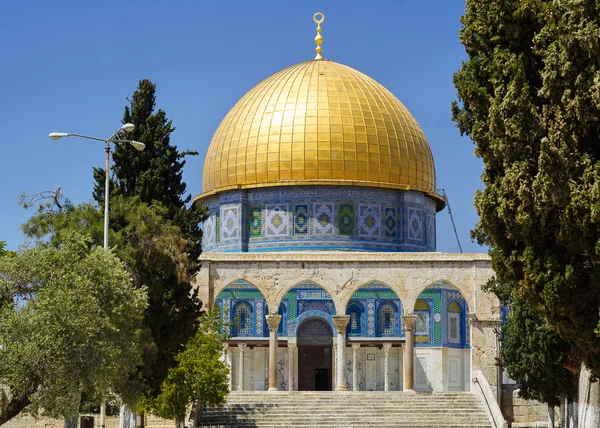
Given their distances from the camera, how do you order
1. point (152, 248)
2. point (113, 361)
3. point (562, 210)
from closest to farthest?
1. point (562, 210)
2. point (113, 361)
3. point (152, 248)

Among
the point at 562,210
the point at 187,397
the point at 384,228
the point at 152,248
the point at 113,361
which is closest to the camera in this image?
the point at 562,210

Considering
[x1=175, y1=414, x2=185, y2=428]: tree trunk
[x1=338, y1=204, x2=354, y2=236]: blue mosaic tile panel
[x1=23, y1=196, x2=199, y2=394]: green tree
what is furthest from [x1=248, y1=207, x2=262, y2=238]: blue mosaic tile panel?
[x1=23, y1=196, x2=199, y2=394]: green tree

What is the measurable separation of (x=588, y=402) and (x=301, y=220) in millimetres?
18087

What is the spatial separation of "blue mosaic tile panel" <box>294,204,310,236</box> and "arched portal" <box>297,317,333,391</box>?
107 inches

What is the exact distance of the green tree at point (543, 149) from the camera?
14.3m

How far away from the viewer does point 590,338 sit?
14.8 meters

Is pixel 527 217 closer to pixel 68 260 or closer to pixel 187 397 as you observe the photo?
pixel 68 260

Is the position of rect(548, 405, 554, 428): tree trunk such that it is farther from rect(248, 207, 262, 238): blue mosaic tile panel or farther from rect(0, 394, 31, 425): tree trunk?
rect(0, 394, 31, 425): tree trunk

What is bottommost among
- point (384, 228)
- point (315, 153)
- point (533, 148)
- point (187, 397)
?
point (187, 397)

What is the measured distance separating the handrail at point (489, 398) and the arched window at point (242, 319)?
26.4 ft

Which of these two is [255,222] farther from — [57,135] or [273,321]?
[57,135]

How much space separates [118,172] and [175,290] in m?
2.58

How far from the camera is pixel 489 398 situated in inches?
1054

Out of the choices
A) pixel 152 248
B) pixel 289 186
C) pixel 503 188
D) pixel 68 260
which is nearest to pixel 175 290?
pixel 152 248
